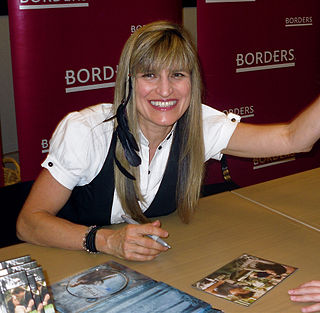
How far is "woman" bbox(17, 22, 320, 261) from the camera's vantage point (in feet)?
5.52

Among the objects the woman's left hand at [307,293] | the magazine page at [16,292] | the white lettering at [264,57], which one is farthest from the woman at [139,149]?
the white lettering at [264,57]

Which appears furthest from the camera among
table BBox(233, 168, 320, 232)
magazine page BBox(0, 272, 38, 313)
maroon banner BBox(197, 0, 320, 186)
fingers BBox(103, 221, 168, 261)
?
maroon banner BBox(197, 0, 320, 186)

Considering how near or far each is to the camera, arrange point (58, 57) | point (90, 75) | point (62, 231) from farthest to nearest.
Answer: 1. point (90, 75)
2. point (58, 57)
3. point (62, 231)

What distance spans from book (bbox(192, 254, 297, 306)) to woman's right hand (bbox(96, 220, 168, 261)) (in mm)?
189

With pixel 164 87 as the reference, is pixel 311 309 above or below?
below

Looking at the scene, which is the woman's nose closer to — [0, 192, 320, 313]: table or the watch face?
Result: [0, 192, 320, 313]: table

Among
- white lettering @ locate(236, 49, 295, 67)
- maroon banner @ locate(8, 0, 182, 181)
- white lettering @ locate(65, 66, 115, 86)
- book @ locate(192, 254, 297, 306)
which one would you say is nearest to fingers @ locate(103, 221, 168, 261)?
book @ locate(192, 254, 297, 306)

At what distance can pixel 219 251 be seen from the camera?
5.32 feet

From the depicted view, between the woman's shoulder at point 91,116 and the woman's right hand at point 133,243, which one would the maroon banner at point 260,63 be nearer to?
the woman's shoulder at point 91,116

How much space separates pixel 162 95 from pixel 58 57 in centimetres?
136

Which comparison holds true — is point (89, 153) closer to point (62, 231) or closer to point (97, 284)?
point (62, 231)

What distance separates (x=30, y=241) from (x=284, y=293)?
806 mm

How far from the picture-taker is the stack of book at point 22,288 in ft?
3.37

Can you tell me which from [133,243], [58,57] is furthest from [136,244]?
[58,57]
